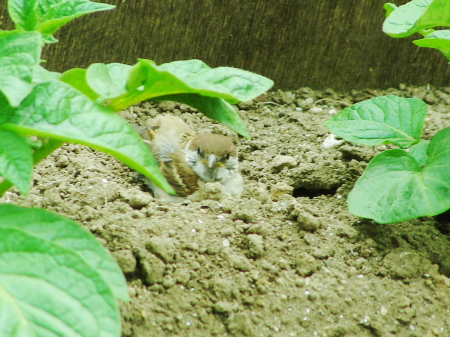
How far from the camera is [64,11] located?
2.12 m

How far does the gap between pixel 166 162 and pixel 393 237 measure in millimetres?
2021

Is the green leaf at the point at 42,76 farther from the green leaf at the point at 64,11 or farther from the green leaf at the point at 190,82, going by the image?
the green leaf at the point at 190,82

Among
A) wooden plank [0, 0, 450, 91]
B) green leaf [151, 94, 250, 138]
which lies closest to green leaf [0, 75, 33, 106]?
green leaf [151, 94, 250, 138]

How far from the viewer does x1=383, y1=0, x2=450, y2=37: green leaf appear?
2.31m

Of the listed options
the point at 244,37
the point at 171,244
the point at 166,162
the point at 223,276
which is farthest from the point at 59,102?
the point at 244,37

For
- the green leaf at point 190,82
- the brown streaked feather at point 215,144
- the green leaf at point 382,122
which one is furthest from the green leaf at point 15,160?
the brown streaked feather at point 215,144

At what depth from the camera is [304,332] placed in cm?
206

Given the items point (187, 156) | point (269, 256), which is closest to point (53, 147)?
point (269, 256)

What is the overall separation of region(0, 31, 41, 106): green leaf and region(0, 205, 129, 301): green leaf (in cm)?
40

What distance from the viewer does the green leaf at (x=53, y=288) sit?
142 centimetres

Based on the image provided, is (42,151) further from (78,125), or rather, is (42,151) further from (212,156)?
(212,156)

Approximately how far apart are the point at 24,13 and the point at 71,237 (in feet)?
3.40

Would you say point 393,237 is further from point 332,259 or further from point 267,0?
point 267,0

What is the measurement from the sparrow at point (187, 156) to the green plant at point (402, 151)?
1.17m
